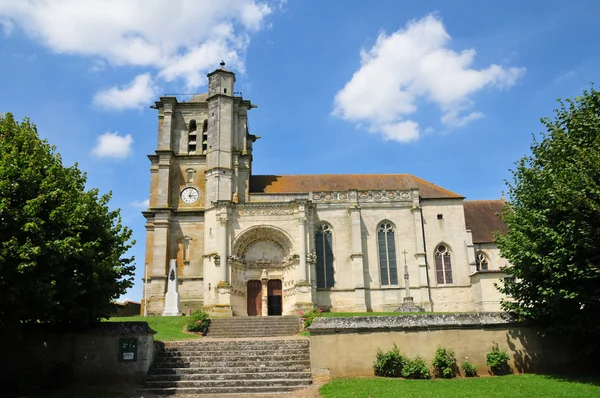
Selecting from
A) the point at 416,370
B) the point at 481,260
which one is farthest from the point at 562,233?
the point at 481,260

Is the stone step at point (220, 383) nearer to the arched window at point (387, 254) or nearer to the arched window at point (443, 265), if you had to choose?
the arched window at point (387, 254)

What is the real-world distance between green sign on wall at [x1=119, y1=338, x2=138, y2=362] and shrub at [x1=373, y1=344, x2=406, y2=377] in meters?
6.92

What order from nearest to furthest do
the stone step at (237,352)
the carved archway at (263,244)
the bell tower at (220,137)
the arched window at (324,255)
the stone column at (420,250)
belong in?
the stone step at (237,352) → the carved archway at (263,244) → the stone column at (420,250) → the arched window at (324,255) → the bell tower at (220,137)

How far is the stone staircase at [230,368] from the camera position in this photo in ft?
44.0

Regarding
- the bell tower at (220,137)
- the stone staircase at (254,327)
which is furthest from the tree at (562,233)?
the bell tower at (220,137)

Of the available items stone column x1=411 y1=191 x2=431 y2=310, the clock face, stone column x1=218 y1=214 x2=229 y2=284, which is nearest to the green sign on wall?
stone column x1=218 y1=214 x2=229 y2=284

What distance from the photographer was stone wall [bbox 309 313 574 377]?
13.7m

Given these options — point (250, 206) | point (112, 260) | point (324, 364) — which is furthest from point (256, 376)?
point (250, 206)

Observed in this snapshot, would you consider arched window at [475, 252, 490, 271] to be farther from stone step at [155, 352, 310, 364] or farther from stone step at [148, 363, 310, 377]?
stone step at [148, 363, 310, 377]

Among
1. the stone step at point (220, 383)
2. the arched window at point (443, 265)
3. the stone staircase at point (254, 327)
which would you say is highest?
the arched window at point (443, 265)

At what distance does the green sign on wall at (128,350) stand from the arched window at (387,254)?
24.6 meters

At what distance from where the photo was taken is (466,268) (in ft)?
120

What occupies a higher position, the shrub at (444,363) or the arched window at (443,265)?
the arched window at (443,265)

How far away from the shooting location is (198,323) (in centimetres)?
2512
